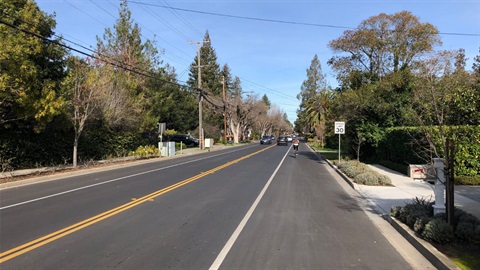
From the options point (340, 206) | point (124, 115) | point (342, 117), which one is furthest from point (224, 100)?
point (340, 206)

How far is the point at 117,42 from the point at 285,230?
33.5 meters

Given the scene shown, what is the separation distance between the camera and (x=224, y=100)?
68.5 m

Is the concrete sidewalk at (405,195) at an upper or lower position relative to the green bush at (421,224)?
lower

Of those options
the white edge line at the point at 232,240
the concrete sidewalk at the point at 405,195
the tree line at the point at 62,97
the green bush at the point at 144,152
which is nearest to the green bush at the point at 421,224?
the concrete sidewalk at the point at 405,195

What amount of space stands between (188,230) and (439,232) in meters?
4.38

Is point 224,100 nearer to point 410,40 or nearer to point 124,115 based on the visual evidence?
point 124,115

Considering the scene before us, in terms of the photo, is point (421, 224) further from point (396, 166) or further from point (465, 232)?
point (396, 166)

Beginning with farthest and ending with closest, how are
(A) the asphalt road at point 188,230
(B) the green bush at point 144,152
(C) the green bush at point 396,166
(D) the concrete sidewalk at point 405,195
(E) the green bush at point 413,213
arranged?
(B) the green bush at point 144,152 → (C) the green bush at point 396,166 → (D) the concrete sidewalk at point 405,195 → (E) the green bush at point 413,213 → (A) the asphalt road at point 188,230

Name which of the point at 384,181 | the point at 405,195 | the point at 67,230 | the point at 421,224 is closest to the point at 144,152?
the point at 384,181

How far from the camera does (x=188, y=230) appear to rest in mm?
7031

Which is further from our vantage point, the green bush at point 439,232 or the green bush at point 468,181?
the green bush at point 468,181

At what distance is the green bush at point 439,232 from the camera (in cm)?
610

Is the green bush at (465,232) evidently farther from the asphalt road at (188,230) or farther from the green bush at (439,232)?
the asphalt road at (188,230)

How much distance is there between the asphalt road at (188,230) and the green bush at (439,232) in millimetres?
769
